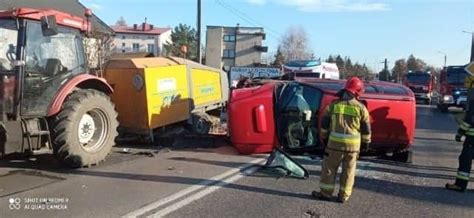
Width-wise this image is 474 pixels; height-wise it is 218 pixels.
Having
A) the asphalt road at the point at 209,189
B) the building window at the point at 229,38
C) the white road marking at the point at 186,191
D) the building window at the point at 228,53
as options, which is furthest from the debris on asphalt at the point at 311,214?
the building window at the point at 229,38

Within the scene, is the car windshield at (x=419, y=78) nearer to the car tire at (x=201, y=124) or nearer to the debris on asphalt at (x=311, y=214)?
the car tire at (x=201, y=124)

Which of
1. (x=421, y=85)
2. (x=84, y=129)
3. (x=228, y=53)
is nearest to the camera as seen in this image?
(x=84, y=129)

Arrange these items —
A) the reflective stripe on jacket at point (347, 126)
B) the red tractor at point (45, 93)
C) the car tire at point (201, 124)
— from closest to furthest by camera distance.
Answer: the reflective stripe on jacket at point (347, 126), the red tractor at point (45, 93), the car tire at point (201, 124)

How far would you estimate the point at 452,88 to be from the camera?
1188 inches

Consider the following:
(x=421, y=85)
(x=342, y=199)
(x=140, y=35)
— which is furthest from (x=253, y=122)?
(x=140, y=35)

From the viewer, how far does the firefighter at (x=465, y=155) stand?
27.2 ft

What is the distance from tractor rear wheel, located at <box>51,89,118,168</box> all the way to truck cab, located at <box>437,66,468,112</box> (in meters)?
23.7

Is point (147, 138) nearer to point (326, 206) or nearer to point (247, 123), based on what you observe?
point (247, 123)

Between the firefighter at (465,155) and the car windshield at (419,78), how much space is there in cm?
3339

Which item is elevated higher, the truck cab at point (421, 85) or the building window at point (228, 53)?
the building window at point (228, 53)

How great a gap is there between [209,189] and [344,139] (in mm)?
1916

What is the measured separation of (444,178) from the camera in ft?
30.7

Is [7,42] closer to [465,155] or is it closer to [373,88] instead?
[373,88]

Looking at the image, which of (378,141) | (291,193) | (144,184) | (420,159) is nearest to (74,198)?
(144,184)
